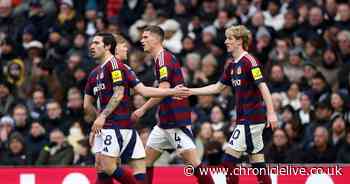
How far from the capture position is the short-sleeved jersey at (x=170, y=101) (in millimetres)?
14609

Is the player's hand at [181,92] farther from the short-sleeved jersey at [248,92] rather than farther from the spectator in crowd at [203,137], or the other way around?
the spectator in crowd at [203,137]

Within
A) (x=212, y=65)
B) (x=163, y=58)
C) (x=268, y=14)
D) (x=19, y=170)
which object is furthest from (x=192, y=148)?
(x=268, y=14)

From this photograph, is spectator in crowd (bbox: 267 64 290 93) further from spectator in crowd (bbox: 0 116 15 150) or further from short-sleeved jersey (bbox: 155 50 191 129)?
short-sleeved jersey (bbox: 155 50 191 129)

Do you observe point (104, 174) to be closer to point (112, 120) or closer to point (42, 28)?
point (112, 120)

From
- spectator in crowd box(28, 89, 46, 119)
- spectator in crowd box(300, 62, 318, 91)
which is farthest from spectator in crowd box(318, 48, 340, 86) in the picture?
spectator in crowd box(28, 89, 46, 119)

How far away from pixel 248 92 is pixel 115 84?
162 cm

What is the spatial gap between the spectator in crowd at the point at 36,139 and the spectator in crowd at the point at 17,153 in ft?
0.48

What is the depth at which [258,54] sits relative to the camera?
20.3m

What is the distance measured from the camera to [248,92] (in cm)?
1455

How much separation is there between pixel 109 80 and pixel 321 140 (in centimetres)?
462

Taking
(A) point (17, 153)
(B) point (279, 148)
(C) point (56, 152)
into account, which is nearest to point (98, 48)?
(B) point (279, 148)

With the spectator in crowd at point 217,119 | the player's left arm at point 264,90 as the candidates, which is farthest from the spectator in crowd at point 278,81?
the player's left arm at point 264,90

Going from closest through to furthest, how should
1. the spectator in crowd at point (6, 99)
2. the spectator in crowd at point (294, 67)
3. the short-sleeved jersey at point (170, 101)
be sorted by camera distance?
the short-sleeved jersey at point (170, 101) < the spectator in crowd at point (294, 67) < the spectator in crowd at point (6, 99)

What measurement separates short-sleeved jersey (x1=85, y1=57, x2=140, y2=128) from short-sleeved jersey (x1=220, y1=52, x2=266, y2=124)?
1.25 m
